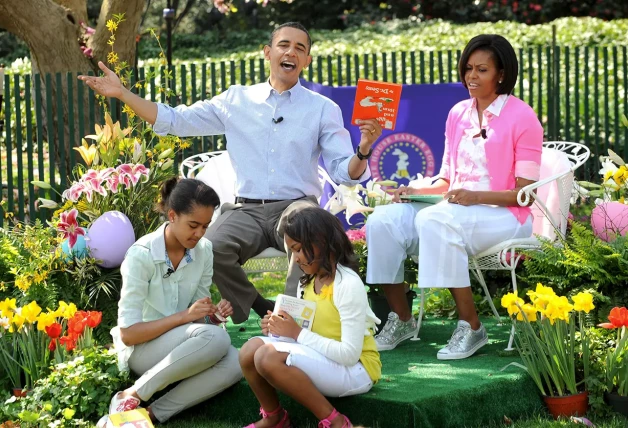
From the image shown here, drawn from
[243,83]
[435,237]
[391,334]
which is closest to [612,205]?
[435,237]

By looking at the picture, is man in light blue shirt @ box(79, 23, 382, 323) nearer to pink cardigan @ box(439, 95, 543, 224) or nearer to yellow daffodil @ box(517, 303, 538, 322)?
pink cardigan @ box(439, 95, 543, 224)

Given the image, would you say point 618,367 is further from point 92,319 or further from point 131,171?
point 131,171

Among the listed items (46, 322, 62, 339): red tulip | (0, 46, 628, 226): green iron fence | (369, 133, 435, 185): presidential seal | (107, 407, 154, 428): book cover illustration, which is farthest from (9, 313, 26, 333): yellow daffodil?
(369, 133, 435, 185): presidential seal

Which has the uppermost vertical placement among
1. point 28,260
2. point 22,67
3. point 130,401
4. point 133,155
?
point 22,67

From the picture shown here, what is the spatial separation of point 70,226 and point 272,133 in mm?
1126

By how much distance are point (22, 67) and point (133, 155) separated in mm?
7784

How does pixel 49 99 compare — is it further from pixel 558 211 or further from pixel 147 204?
pixel 558 211

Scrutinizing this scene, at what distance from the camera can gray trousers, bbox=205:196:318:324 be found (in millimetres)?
4906

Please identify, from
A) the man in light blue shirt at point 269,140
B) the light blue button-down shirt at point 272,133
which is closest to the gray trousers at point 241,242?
the man in light blue shirt at point 269,140

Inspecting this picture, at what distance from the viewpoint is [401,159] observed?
25.9 feet

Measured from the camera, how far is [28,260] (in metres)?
5.44

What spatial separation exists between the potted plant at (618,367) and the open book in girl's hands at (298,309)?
46.4 inches

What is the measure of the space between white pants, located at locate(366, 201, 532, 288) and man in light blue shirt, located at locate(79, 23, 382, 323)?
30cm

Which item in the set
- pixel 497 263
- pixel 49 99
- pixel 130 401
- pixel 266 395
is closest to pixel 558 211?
pixel 497 263
